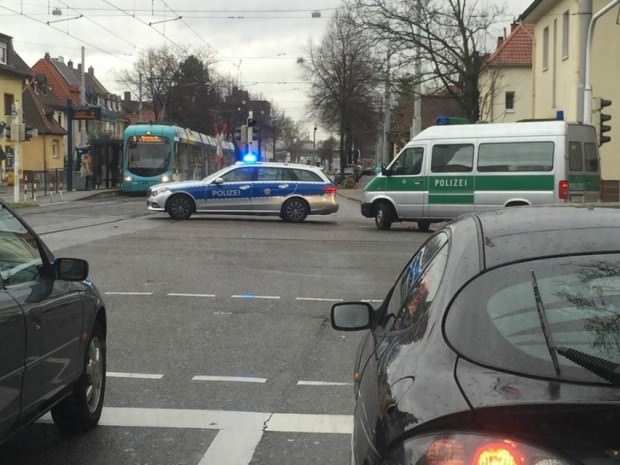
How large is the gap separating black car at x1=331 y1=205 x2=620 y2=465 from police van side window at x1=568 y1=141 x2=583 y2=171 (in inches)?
595

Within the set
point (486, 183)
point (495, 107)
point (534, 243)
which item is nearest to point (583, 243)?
point (534, 243)

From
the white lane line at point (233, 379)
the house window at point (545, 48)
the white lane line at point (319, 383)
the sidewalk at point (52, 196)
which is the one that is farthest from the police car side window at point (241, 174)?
the house window at point (545, 48)

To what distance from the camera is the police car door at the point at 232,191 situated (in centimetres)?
2123

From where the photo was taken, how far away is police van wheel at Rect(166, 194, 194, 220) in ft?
70.1

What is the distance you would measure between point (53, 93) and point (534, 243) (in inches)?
3175

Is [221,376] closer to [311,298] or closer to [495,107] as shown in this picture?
[311,298]

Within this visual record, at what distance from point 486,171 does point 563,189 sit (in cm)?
183

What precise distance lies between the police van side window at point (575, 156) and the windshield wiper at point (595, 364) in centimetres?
1601

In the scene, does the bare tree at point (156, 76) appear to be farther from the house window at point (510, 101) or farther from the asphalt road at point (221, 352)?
the asphalt road at point (221, 352)

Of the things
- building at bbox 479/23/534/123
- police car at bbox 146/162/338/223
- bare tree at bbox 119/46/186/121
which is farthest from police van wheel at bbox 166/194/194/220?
bare tree at bbox 119/46/186/121

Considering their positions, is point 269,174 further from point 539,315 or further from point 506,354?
point 506,354

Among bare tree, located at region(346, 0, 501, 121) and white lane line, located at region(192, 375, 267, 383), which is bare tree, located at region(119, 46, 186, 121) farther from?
white lane line, located at region(192, 375, 267, 383)

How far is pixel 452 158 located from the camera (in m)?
18.2

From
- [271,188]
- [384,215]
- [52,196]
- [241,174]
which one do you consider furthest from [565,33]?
[52,196]
